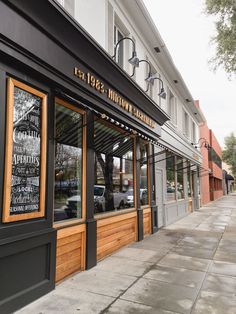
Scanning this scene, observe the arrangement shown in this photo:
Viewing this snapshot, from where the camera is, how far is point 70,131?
5.60m

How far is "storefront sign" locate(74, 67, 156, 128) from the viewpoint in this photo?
5.38 meters

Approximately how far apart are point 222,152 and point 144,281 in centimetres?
4614

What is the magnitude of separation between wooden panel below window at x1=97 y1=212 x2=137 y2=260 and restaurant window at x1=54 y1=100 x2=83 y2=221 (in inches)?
38.7

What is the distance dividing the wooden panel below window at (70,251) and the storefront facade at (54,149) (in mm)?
18

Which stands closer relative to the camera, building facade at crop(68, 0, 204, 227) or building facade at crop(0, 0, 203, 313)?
building facade at crop(0, 0, 203, 313)

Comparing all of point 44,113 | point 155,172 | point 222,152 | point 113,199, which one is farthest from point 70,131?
point 222,152

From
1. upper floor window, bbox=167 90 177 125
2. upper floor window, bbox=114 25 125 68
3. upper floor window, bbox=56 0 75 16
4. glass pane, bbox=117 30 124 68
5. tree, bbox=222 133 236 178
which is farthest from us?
tree, bbox=222 133 236 178

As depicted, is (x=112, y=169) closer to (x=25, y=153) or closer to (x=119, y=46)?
(x=119, y=46)

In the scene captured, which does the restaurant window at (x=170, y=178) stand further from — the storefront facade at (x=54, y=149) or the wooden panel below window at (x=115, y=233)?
the storefront facade at (x=54, y=149)

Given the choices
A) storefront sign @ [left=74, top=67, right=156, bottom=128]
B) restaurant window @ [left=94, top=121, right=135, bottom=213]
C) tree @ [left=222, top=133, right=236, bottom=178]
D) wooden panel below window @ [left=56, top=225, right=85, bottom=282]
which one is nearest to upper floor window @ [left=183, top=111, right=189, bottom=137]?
storefront sign @ [left=74, top=67, right=156, bottom=128]

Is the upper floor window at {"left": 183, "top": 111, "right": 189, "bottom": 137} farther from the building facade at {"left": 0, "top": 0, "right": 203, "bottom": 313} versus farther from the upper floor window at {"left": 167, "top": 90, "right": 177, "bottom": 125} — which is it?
the building facade at {"left": 0, "top": 0, "right": 203, "bottom": 313}

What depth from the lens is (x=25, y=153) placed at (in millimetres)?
3992

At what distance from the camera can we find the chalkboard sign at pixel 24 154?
369cm

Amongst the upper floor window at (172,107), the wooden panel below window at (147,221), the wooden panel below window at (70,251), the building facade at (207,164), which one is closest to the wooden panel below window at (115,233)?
the wooden panel below window at (70,251)
